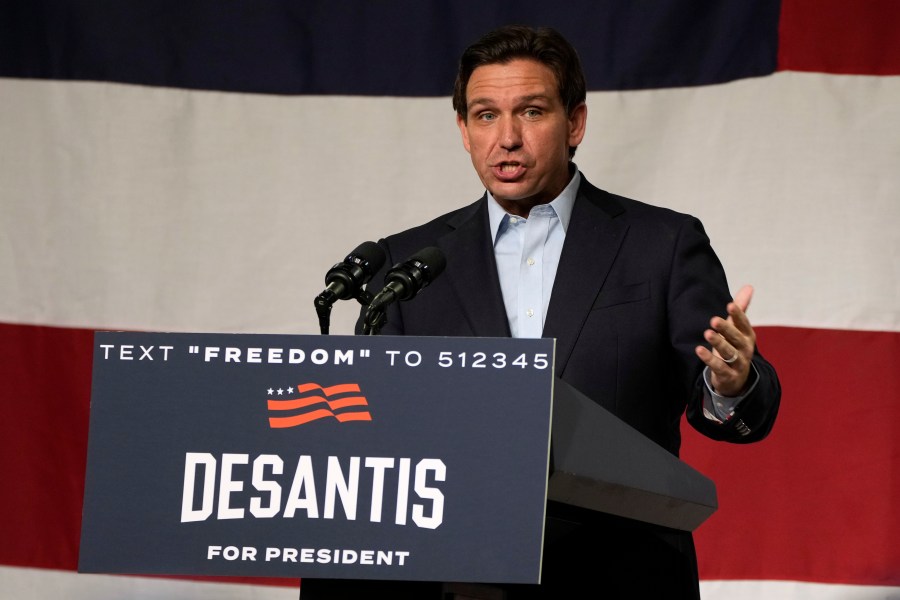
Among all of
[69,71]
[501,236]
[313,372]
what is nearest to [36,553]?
[69,71]

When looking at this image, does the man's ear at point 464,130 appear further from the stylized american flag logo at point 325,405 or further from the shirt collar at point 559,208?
the stylized american flag logo at point 325,405

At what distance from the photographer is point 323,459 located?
1067 millimetres

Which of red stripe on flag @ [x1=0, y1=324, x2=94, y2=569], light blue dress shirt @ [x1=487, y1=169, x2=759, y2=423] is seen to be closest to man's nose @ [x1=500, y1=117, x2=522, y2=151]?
light blue dress shirt @ [x1=487, y1=169, x2=759, y2=423]

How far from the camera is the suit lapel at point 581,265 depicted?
5.32 ft

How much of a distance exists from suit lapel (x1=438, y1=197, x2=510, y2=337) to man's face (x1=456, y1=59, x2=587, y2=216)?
0.07 metres

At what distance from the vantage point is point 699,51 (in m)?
2.86

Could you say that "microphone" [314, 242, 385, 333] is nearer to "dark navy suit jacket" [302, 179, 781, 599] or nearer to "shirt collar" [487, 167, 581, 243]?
"dark navy suit jacket" [302, 179, 781, 599]

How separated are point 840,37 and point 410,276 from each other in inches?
74.8

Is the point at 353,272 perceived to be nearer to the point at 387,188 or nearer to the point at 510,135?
the point at 510,135

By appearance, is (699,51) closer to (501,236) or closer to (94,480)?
(501,236)

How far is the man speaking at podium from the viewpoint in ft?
5.33

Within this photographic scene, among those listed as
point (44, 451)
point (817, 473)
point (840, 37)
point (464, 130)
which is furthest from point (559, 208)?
point (44, 451)

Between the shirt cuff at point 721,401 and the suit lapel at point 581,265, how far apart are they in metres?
0.23

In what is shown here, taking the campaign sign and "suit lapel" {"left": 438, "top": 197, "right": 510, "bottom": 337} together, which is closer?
the campaign sign
